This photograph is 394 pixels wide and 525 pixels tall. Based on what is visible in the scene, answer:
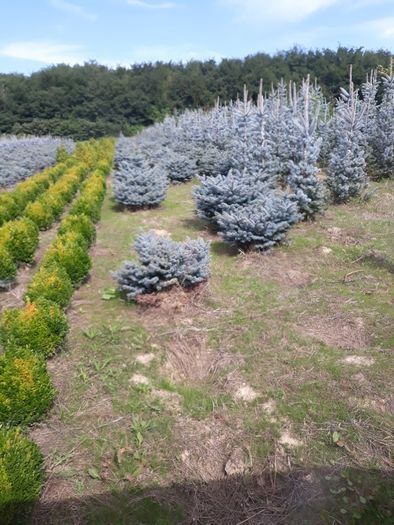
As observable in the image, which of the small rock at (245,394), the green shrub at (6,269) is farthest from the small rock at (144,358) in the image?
the green shrub at (6,269)

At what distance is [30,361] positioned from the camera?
3875 millimetres

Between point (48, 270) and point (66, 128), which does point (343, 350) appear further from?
point (66, 128)

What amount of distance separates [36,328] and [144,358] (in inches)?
47.2

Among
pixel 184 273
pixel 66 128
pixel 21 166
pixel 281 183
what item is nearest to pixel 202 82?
pixel 66 128

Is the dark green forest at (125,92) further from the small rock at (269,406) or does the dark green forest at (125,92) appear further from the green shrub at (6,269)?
the small rock at (269,406)

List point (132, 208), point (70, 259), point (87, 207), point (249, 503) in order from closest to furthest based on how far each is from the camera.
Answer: point (249, 503), point (70, 259), point (87, 207), point (132, 208)

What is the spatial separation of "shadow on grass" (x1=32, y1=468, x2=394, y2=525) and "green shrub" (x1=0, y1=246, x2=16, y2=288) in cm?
417

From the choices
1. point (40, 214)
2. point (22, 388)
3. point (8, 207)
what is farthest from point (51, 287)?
point (8, 207)

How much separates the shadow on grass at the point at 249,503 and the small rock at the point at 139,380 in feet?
3.96

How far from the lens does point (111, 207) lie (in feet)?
40.4

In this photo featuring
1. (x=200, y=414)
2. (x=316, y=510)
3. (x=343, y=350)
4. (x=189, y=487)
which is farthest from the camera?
(x=343, y=350)

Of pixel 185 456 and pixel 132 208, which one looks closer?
pixel 185 456

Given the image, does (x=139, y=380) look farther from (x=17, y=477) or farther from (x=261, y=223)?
(x=261, y=223)

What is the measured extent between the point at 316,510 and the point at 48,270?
4.20 meters
